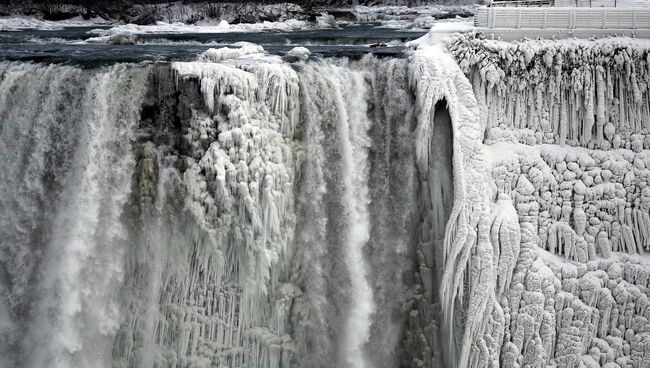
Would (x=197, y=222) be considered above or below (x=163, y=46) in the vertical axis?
below

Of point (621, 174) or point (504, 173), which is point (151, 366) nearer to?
point (504, 173)

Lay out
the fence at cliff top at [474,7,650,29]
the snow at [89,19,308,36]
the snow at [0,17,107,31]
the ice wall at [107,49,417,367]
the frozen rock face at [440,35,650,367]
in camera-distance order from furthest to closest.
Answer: the snow at [0,17,107,31]
the snow at [89,19,308,36]
the fence at cliff top at [474,7,650,29]
the frozen rock face at [440,35,650,367]
the ice wall at [107,49,417,367]

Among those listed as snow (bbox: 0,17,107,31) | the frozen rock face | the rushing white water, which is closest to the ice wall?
the rushing white water

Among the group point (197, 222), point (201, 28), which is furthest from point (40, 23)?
point (197, 222)

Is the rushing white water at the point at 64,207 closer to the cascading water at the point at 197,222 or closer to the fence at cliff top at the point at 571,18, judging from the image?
the cascading water at the point at 197,222

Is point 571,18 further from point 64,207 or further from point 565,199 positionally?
point 64,207

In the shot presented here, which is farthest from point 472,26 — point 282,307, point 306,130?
point 282,307

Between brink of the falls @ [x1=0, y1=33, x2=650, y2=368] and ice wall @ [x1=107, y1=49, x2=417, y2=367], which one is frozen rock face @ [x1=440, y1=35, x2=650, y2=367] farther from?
ice wall @ [x1=107, y1=49, x2=417, y2=367]
